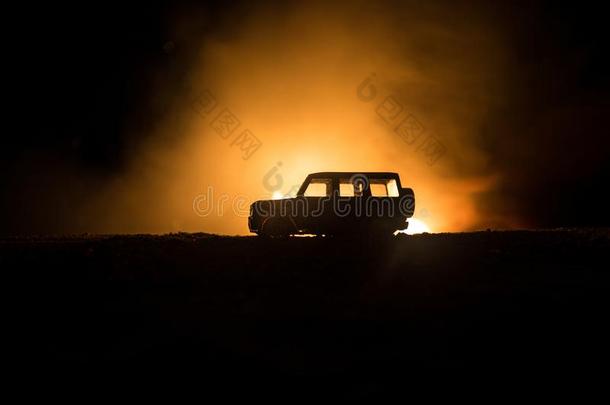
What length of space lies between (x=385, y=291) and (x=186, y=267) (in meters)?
3.05

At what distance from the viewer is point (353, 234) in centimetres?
1390

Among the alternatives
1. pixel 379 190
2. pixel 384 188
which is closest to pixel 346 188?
pixel 379 190

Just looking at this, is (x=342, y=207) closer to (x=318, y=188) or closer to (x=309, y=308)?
(x=318, y=188)

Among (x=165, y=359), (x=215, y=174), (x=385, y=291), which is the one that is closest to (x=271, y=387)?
(x=165, y=359)

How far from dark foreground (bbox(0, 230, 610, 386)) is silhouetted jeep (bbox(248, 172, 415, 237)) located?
8.92 feet

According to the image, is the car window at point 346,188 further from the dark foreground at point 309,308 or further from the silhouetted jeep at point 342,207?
the dark foreground at point 309,308

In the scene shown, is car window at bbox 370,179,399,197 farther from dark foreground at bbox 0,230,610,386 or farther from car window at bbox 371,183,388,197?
dark foreground at bbox 0,230,610,386

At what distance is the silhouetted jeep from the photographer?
45.6ft

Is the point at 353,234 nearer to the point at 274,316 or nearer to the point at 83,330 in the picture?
the point at 274,316

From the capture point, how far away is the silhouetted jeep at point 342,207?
1391cm

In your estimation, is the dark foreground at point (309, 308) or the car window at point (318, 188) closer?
the dark foreground at point (309, 308)

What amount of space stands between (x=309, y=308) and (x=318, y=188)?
6.90 m

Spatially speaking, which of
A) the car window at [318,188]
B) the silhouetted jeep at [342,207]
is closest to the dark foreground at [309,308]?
the silhouetted jeep at [342,207]

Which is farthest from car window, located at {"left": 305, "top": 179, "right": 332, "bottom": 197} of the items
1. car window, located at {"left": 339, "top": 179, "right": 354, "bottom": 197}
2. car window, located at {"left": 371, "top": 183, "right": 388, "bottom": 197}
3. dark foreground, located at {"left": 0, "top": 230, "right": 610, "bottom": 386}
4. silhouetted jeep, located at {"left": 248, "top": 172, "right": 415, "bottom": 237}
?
dark foreground, located at {"left": 0, "top": 230, "right": 610, "bottom": 386}
